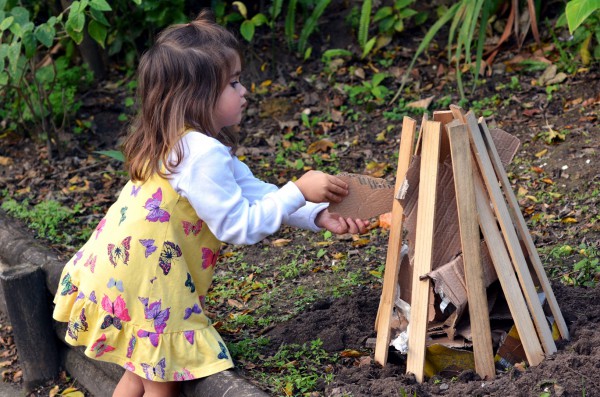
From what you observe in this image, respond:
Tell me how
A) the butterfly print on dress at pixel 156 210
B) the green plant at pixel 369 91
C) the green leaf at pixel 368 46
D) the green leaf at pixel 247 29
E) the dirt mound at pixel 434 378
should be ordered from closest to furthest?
the dirt mound at pixel 434 378 → the butterfly print on dress at pixel 156 210 → the green plant at pixel 369 91 → the green leaf at pixel 368 46 → the green leaf at pixel 247 29

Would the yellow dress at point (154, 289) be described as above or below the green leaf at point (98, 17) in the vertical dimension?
below

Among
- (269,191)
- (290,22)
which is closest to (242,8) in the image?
(290,22)

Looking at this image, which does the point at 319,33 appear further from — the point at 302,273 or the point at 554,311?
the point at 554,311

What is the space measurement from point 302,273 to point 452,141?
1616 mm

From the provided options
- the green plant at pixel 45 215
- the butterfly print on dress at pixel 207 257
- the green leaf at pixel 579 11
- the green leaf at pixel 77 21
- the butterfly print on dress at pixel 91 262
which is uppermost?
the green leaf at pixel 579 11

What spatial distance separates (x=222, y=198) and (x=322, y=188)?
0.32m

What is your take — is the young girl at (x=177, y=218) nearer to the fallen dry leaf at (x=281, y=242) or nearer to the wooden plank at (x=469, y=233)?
the wooden plank at (x=469, y=233)

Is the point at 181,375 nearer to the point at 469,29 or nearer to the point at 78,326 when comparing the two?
the point at 78,326

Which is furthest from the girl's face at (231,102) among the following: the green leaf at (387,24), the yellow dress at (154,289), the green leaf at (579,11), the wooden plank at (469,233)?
the green leaf at (387,24)

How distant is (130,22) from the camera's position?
6.31 meters

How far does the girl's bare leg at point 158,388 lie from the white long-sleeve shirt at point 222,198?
0.61 m

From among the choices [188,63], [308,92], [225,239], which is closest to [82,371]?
[225,239]

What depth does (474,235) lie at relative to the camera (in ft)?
8.30

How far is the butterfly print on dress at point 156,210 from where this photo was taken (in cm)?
293
